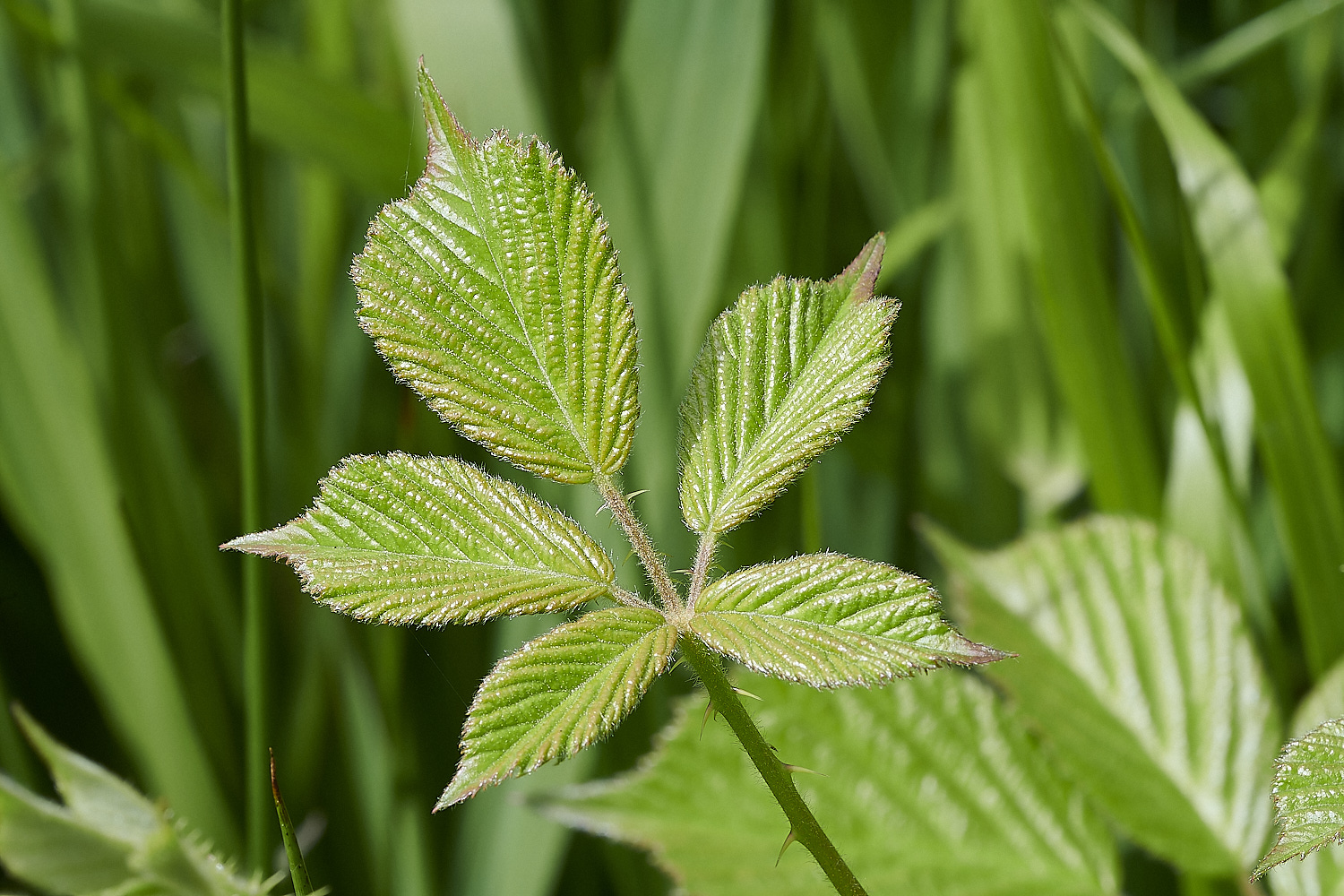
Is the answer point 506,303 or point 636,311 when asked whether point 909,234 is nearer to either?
point 636,311

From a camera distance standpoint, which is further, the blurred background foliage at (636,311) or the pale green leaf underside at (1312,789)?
the blurred background foliage at (636,311)

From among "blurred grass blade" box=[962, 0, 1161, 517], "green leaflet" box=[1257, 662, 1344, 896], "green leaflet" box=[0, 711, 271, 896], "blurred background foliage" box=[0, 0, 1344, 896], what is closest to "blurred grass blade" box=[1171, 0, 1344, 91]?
"blurred background foliage" box=[0, 0, 1344, 896]

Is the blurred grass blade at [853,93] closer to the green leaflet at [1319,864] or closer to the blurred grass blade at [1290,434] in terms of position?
the blurred grass blade at [1290,434]

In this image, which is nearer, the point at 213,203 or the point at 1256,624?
the point at 1256,624

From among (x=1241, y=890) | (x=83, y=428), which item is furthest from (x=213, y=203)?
(x=1241, y=890)

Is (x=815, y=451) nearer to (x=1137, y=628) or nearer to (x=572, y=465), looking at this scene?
(x=572, y=465)

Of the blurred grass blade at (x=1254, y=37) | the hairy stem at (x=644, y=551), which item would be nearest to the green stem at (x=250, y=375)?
the hairy stem at (x=644, y=551)
